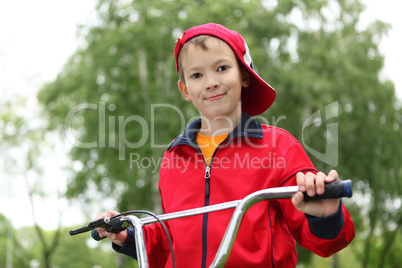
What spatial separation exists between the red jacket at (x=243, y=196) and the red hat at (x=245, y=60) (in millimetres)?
245

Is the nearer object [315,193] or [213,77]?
[315,193]

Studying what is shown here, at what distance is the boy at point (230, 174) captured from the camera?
6.50 ft

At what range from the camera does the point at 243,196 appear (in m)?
2.11

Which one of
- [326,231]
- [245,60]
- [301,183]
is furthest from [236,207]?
[245,60]

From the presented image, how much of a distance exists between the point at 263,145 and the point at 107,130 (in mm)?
12680

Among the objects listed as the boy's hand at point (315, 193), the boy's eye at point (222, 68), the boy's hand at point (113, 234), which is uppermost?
the boy's eye at point (222, 68)

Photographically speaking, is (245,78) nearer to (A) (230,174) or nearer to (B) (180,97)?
(A) (230,174)

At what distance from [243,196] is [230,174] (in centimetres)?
12

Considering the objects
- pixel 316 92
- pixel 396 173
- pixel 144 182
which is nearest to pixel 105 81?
pixel 144 182

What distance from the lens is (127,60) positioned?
1562 cm

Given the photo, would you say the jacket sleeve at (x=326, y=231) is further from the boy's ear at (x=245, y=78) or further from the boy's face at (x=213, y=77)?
the boy's ear at (x=245, y=78)

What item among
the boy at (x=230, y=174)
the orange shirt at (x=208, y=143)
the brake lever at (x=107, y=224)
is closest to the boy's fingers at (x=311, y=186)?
the boy at (x=230, y=174)

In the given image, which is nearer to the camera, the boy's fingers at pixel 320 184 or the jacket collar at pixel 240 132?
the boy's fingers at pixel 320 184

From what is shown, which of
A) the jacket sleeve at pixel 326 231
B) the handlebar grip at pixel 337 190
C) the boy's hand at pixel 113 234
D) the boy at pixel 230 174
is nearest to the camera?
the handlebar grip at pixel 337 190
